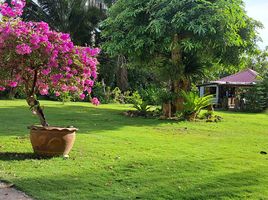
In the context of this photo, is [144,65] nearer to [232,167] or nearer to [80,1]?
[232,167]

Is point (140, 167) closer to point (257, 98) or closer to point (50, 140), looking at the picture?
point (50, 140)

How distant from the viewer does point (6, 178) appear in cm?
622

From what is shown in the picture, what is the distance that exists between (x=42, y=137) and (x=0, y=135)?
3196mm

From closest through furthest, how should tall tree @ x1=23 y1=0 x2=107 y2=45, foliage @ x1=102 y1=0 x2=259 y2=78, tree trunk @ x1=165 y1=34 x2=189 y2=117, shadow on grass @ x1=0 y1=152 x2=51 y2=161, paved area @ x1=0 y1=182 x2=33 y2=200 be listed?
1. paved area @ x1=0 y1=182 x2=33 y2=200
2. shadow on grass @ x1=0 y1=152 x2=51 y2=161
3. foliage @ x1=102 y1=0 x2=259 y2=78
4. tree trunk @ x1=165 y1=34 x2=189 y2=117
5. tall tree @ x1=23 y1=0 x2=107 y2=45

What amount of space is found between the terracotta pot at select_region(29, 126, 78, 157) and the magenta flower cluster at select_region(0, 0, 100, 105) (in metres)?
0.91

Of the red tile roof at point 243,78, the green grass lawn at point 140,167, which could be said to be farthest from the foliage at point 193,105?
the red tile roof at point 243,78

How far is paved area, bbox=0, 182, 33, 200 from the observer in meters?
5.32

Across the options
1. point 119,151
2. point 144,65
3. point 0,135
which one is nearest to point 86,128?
point 0,135

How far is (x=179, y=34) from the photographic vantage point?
61.8 ft

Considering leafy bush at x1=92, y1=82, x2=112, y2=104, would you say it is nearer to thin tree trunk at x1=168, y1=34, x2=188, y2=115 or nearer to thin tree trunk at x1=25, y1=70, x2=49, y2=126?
thin tree trunk at x1=168, y1=34, x2=188, y2=115

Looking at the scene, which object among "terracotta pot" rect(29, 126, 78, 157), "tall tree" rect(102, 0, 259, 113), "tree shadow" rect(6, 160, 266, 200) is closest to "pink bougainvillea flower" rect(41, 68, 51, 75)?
"terracotta pot" rect(29, 126, 78, 157)

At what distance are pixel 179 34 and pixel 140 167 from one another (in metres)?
12.4

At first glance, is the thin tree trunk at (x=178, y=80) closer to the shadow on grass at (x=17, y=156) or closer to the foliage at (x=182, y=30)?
the foliage at (x=182, y=30)

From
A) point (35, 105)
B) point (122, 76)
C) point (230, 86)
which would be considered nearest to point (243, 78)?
point (230, 86)
